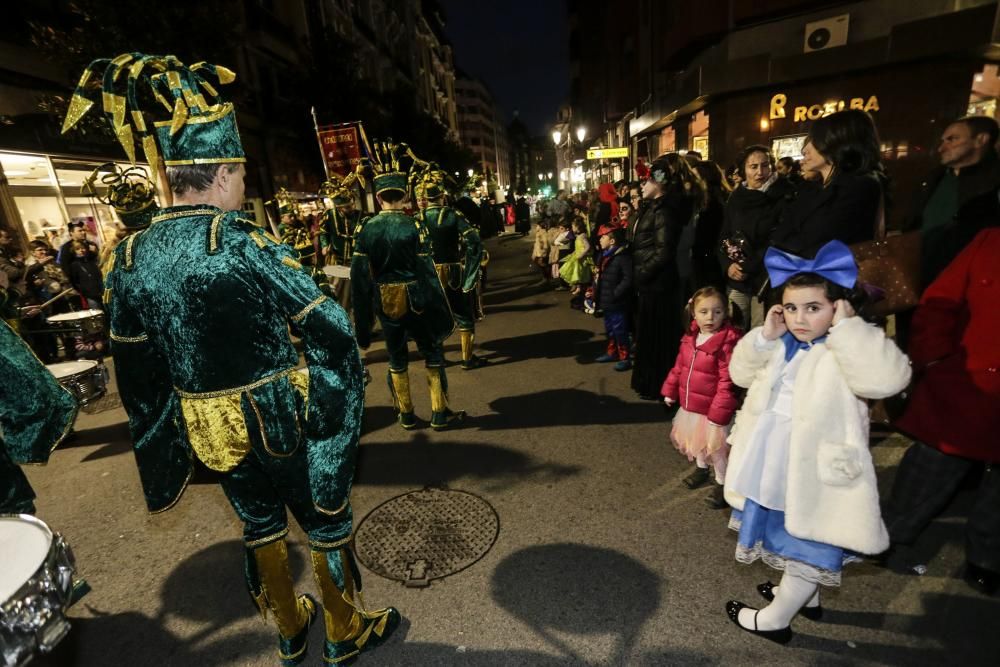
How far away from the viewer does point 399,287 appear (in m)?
4.56

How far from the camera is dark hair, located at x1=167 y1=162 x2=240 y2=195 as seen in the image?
177cm

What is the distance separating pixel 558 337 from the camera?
7.82 m

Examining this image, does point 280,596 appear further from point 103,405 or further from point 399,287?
point 103,405

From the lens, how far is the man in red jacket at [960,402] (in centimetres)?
234

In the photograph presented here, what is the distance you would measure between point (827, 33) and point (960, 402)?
45.3 feet

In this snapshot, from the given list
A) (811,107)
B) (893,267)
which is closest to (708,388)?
(893,267)

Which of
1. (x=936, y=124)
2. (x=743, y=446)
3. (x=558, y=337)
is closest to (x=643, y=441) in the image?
(x=743, y=446)

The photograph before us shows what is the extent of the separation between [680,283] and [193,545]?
4808mm

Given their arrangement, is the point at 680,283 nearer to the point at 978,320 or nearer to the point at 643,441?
the point at 643,441

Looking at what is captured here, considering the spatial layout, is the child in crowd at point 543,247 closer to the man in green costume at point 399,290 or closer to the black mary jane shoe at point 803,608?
the man in green costume at point 399,290

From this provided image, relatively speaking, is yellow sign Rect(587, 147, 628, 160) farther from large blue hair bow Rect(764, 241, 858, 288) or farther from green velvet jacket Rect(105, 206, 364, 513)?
green velvet jacket Rect(105, 206, 364, 513)

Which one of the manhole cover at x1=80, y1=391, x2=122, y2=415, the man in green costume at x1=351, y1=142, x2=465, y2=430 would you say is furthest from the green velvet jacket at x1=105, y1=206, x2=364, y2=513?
the manhole cover at x1=80, y1=391, x2=122, y2=415

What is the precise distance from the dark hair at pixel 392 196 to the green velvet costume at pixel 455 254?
143 centimetres

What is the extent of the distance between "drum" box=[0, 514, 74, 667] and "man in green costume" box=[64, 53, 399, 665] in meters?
0.46
